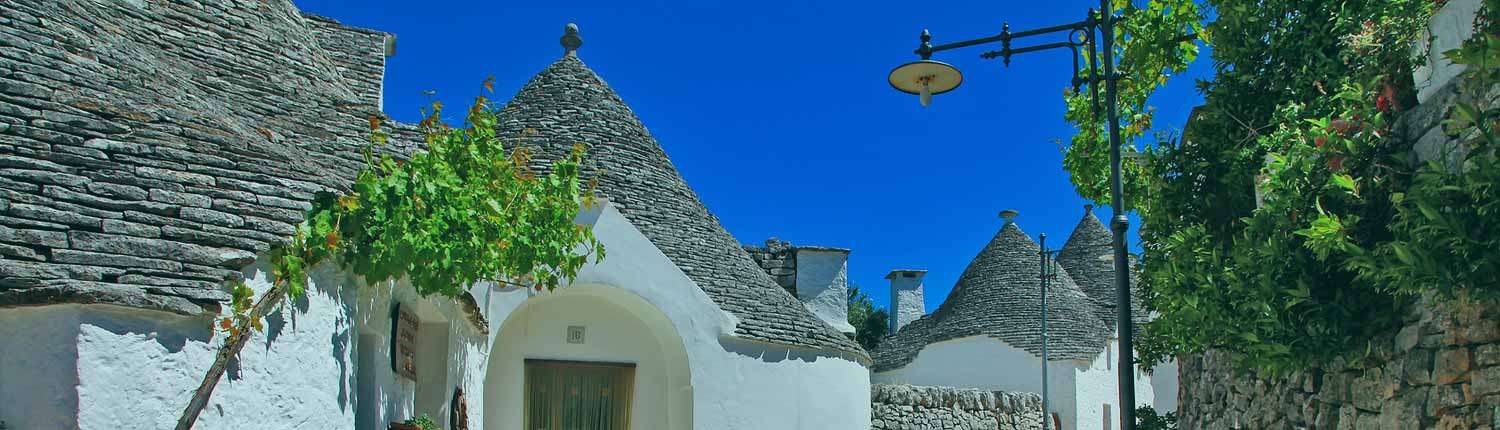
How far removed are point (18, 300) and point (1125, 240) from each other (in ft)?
18.8

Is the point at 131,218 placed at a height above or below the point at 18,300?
above

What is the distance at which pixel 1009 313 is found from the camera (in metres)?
27.2

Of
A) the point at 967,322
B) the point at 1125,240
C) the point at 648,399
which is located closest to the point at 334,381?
the point at 1125,240

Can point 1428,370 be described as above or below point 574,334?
below

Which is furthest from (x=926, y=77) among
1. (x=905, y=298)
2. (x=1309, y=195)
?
(x=905, y=298)

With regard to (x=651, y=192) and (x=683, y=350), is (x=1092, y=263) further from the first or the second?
(x=683, y=350)

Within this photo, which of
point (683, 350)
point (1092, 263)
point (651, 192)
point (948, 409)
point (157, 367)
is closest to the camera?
point (157, 367)

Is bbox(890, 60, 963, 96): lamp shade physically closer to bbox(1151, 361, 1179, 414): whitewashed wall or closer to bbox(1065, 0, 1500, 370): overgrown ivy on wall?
bbox(1065, 0, 1500, 370): overgrown ivy on wall

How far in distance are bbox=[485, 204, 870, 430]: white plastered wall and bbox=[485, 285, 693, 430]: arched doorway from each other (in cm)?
2

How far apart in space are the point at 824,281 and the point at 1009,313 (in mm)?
9173

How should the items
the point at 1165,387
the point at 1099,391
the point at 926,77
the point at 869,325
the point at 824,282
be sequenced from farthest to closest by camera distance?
1. the point at 869,325
2. the point at 1165,387
3. the point at 1099,391
4. the point at 824,282
5. the point at 926,77

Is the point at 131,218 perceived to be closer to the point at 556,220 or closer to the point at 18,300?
the point at 18,300

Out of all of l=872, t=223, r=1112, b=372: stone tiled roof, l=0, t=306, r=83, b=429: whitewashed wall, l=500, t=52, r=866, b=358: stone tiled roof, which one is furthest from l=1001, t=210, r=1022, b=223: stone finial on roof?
l=0, t=306, r=83, b=429: whitewashed wall

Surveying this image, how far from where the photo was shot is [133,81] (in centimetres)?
693
